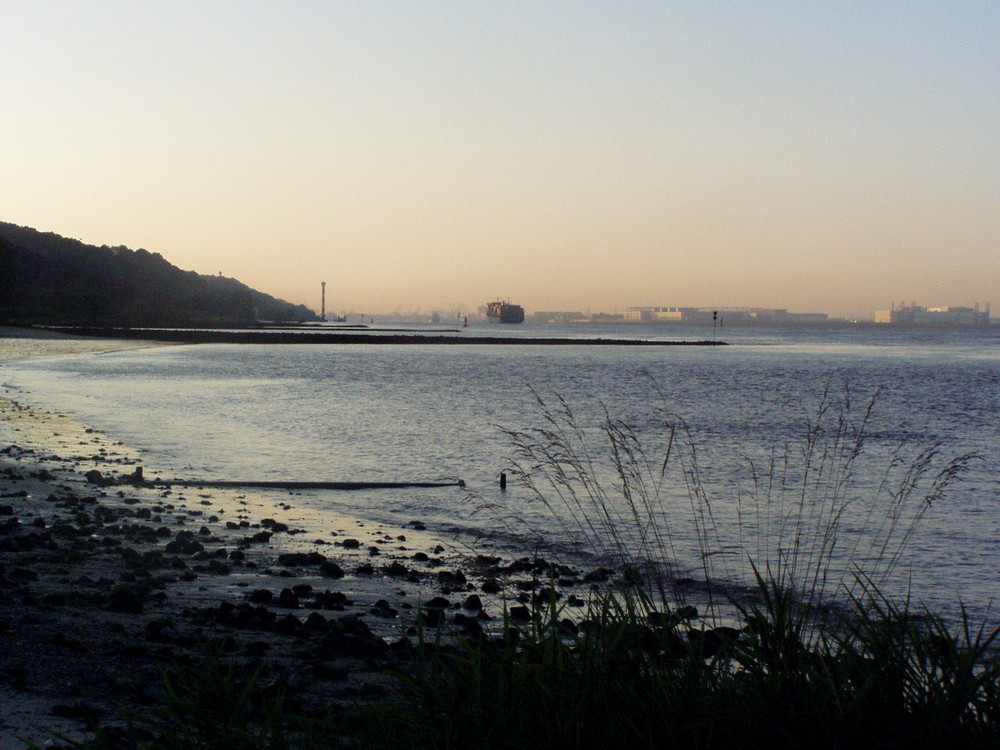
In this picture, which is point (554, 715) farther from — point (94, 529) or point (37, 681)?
point (94, 529)

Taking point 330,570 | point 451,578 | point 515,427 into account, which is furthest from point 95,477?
point 515,427

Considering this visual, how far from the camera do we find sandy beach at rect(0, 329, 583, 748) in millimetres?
6105

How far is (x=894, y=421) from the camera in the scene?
3556 centimetres

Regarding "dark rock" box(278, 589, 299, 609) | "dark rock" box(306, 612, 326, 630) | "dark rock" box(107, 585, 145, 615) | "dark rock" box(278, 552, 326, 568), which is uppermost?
"dark rock" box(107, 585, 145, 615)

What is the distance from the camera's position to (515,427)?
30531 mm

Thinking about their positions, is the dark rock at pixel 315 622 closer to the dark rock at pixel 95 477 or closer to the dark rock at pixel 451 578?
the dark rock at pixel 451 578

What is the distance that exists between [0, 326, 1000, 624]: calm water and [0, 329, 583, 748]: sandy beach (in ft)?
4.76

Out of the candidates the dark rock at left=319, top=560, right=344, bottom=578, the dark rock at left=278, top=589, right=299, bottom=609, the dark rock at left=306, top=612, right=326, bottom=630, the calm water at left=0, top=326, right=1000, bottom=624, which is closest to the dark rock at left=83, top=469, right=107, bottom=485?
the calm water at left=0, top=326, right=1000, bottom=624

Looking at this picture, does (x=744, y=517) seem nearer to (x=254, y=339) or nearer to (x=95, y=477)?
(x=95, y=477)

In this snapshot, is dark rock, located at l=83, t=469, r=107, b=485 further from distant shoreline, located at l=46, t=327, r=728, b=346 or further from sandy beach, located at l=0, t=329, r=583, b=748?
distant shoreline, located at l=46, t=327, r=728, b=346

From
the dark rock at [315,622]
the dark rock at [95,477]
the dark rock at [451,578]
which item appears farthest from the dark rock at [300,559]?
the dark rock at [95,477]

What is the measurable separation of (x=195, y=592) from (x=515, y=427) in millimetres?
21724

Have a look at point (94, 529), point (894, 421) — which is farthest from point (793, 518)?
point (894, 421)

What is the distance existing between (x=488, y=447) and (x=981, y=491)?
1154 cm
